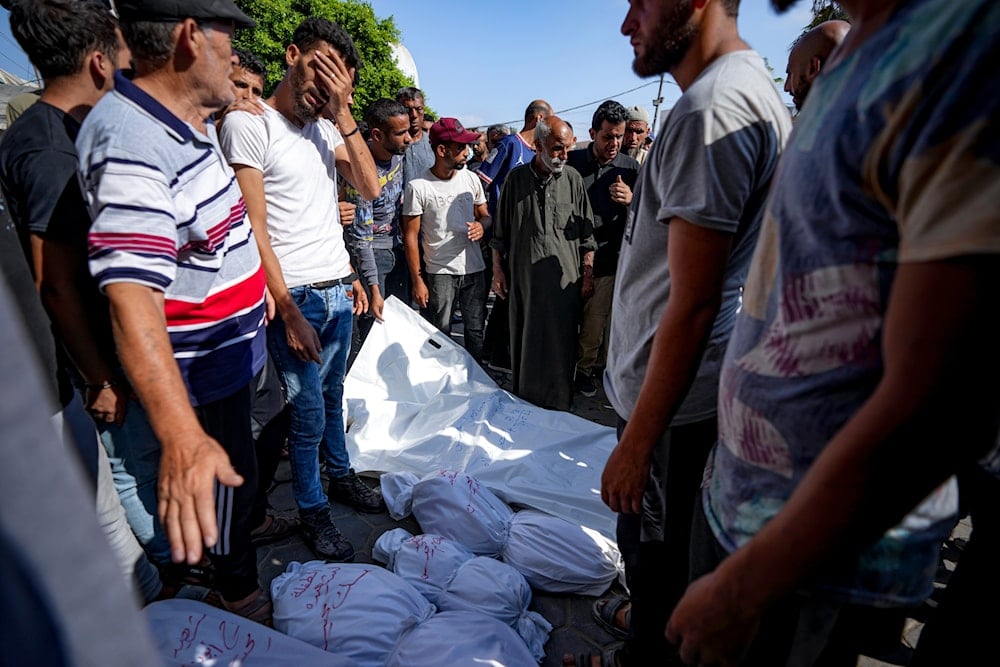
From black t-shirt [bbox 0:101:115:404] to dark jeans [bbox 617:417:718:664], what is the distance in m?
1.71

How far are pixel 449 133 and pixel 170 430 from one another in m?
3.35

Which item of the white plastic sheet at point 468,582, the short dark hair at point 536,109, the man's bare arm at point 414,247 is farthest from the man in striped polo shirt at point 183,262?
the short dark hair at point 536,109

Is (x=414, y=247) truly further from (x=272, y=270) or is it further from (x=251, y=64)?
(x=272, y=270)

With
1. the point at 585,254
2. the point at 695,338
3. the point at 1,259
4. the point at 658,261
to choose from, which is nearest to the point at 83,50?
the point at 1,259

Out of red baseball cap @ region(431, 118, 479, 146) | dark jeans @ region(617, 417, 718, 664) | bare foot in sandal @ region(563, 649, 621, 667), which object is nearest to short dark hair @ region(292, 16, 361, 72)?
red baseball cap @ region(431, 118, 479, 146)

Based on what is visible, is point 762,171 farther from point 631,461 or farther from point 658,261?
point 631,461

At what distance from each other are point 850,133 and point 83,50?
2063 mm

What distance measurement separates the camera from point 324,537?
2328 mm

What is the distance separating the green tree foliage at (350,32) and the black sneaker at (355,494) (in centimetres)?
2115

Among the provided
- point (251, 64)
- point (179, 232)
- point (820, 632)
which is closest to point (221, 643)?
point (179, 232)

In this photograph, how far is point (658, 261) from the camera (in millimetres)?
1306

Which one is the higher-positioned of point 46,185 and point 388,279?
point 46,185

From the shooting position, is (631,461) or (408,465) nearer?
(631,461)

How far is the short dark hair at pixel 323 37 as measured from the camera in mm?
2111
